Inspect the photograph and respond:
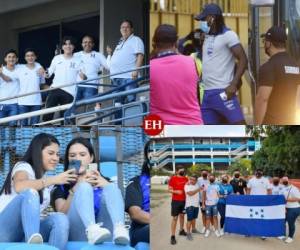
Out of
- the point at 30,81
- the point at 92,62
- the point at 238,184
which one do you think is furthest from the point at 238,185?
the point at 30,81

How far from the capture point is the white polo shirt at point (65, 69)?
420 centimetres

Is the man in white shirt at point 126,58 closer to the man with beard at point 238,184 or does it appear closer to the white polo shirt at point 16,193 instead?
the white polo shirt at point 16,193

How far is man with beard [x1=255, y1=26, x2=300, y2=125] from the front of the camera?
150 inches

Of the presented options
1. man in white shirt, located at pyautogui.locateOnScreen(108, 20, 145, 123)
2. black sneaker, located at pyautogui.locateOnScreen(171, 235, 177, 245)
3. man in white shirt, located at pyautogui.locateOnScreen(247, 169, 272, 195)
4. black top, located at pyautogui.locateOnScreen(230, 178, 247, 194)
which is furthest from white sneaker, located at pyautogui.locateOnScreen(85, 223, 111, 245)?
man in white shirt, located at pyautogui.locateOnScreen(247, 169, 272, 195)

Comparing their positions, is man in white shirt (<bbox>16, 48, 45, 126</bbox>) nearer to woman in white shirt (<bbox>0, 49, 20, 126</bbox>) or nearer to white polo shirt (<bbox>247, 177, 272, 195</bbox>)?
woman in white shirt (<bbox>0, 49, 20, 126</bbox>)

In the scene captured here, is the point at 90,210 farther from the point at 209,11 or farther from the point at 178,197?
the point at 209,11

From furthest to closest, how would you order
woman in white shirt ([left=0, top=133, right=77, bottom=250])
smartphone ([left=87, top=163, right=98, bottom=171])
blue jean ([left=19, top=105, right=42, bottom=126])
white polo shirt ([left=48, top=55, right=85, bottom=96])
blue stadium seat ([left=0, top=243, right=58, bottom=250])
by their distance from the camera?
1. white polo shirt ([left=48, top=55, right=85, bottom=96])
2. blue jean ([left=19, top=105, right=42, bottom=126])
3. smartphone ([left=87, top=163, right=98, bottom=171])
4. woman in white shirt ([left=0, top=133, right=77, bottom=250])
5. blue stadium seat ([left=0, top=243, right=58, bottom=250])

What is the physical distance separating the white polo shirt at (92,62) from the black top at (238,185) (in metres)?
1.29

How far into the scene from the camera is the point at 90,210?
3.84 m

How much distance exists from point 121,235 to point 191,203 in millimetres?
538

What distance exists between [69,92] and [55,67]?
0.74ft

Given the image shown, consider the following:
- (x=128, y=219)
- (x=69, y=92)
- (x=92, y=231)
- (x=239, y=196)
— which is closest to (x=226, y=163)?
(x=239, y=196)

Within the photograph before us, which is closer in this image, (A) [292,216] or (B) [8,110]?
(A) [292,216]

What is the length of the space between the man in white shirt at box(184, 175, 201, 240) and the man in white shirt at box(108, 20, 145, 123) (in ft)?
2.36
